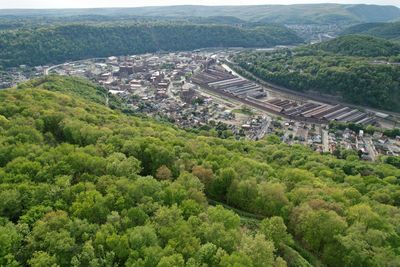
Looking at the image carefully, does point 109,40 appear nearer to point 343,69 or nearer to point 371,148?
point 343,69

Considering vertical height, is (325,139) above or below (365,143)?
above

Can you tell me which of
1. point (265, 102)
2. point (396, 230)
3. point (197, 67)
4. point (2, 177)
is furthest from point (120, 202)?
point (197, 67)

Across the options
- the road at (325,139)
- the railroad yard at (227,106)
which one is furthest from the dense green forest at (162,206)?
the railroad yard at (227,106)

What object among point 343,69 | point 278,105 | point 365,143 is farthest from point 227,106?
point 343,69

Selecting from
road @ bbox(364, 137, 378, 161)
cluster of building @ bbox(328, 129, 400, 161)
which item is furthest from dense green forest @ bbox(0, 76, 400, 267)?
cluster of building @ bbox(328, 129, 400, 161)

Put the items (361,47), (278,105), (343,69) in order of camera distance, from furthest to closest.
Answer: (361,47), (343,69), (278,105)

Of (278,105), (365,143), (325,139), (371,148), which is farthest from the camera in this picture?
(278,105)
